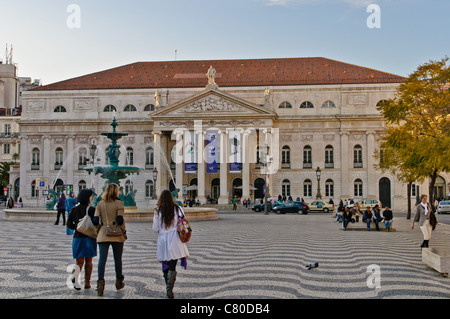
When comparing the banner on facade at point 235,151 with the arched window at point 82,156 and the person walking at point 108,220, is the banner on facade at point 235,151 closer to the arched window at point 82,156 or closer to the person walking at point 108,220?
the arched window at point 82,156

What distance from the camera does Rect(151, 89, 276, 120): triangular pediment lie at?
5816 cm

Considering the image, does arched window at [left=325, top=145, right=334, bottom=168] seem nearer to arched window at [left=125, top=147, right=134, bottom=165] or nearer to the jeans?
arched window at [left=125, top=147, right=134, bottom=165]

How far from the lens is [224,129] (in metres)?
58.6

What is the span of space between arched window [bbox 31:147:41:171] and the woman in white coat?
59.9 meters

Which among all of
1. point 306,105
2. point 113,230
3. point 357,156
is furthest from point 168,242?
point 306,105

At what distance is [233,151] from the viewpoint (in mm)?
58500

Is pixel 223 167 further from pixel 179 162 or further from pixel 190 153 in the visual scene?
pixel 179 162

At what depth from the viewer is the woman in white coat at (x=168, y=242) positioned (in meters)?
8.73

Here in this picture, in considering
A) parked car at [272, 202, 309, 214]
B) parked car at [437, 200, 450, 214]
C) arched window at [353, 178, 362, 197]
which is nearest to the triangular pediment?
arched window at [353, 178, 362, 197]

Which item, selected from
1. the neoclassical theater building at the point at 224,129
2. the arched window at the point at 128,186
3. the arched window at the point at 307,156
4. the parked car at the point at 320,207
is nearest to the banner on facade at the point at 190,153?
the neoclassical theater building at the point at 224,129
